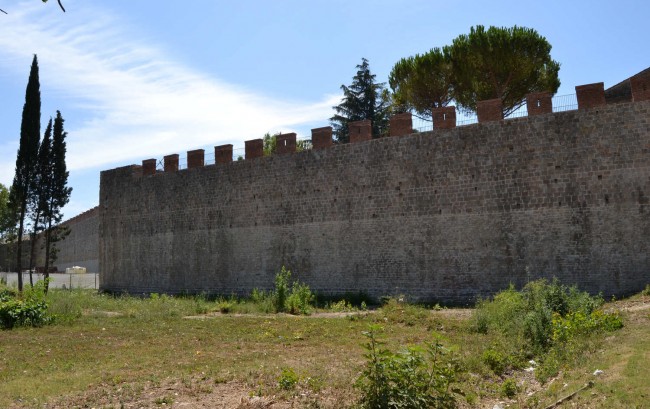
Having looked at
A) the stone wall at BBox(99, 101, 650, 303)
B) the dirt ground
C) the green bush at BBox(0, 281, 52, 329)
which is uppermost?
the stone wall at BBox(99, 101, 650, 303)

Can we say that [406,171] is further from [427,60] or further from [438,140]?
[427,60]

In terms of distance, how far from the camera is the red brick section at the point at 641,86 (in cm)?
1441

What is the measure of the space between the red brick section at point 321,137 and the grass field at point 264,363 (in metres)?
7.05

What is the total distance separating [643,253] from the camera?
45.9ft

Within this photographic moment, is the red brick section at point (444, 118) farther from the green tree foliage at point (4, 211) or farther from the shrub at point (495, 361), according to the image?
the green tree foliage at point (4, 211)

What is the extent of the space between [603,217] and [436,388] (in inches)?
412

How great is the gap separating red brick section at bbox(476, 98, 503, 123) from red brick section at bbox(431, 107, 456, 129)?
78cm

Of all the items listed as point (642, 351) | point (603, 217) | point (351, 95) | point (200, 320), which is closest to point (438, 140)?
point (603, 217)

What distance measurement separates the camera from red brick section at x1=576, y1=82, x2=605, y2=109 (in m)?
14.9

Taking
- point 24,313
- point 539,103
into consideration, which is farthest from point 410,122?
point 24,313

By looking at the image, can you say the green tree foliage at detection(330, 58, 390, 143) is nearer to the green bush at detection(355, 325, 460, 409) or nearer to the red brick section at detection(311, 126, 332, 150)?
the red brick section at detection(311, 126, 332, 150)

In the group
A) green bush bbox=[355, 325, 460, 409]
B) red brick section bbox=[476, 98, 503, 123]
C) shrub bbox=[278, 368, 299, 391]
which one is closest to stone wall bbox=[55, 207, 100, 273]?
red brick section bbox=[476, 98, 503, 123]

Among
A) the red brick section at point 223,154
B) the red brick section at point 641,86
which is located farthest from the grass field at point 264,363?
the red brick section at point 223,154

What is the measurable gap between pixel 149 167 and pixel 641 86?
59.7ft
